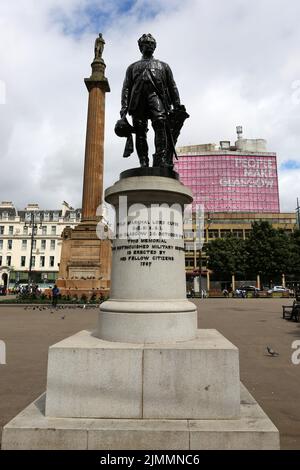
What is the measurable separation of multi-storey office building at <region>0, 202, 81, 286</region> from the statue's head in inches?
2854

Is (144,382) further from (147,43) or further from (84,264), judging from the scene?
(84,264)

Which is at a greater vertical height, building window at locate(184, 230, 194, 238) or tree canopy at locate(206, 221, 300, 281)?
building window at locate(184, 230, 194, 238)

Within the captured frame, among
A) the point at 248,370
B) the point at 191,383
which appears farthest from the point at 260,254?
the point at 191,383

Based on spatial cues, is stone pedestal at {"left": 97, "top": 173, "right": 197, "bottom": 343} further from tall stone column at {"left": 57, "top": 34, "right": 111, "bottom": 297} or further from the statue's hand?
tall stone column at {"left": 57, "top": 34, "right": 111, "bottom": 297}

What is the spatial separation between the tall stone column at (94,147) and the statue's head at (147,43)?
79.8 feet

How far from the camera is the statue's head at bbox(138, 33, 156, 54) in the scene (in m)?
6.40

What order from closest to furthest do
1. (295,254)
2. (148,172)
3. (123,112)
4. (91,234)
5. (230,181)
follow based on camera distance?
(148,172)
(123,112)
(91,234)
(295,254)
(230,181)

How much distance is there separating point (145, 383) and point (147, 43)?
5609 millimetres

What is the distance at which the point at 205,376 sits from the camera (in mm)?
4156

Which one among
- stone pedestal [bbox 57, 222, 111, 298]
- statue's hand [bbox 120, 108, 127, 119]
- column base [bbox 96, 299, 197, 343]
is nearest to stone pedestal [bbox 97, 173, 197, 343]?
column base [bbox 96, 299, 197, 343]

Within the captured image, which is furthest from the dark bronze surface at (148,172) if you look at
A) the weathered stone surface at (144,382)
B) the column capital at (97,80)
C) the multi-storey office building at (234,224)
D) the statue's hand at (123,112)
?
the multi-storey office building at (234,224)

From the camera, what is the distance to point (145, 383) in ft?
13.6

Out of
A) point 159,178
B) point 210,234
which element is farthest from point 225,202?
point 159,178

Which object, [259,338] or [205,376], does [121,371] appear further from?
[259,338]
